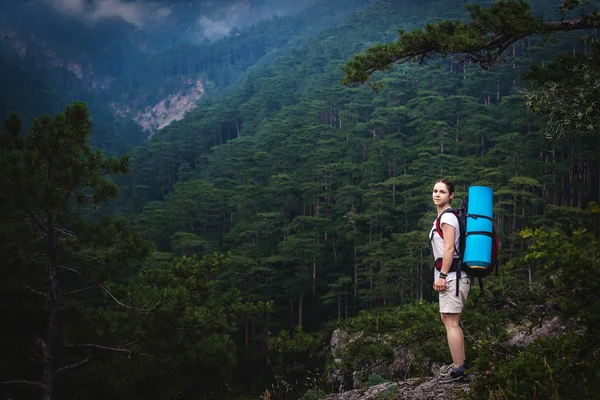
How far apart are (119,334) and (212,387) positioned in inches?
102

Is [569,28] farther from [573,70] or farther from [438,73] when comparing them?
[438,73]

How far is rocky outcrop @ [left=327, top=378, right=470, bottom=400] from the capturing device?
3.63m

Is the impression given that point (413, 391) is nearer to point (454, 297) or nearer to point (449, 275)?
point (454, 297)

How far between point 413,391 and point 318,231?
28.7m

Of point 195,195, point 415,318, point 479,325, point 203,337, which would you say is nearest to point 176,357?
point 203,337

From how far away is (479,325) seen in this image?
5992 mm

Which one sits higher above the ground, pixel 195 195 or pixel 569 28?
pixel 569 28

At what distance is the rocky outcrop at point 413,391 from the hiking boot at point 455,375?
35 millimetres

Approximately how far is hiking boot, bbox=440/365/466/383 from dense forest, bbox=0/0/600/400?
559mm

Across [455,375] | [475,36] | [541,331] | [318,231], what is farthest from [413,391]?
[318,231]

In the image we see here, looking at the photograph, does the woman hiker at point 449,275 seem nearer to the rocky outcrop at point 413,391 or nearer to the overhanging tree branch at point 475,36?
the rocky outcrop at point 413,391

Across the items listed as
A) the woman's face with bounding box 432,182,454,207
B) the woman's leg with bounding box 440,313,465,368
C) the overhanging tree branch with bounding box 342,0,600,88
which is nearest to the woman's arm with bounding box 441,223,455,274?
the woman's face with bounding box 432,182,454,207

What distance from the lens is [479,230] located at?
10.9 ft

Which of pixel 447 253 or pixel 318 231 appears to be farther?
pixel 318 231
